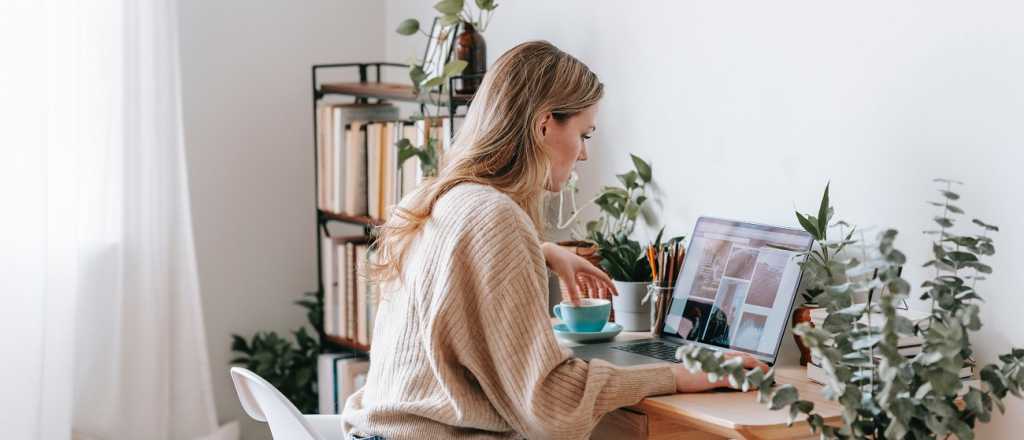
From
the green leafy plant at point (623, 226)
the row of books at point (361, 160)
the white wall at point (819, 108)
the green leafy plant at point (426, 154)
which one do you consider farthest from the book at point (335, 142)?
the green leafy plant at point (623, 226)

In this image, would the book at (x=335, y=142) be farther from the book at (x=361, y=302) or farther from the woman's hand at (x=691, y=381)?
the woman's hand at (x=691, y=381)

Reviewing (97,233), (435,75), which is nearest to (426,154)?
(435,75)

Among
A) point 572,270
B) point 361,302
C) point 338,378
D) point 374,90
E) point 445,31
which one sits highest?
point 445,31

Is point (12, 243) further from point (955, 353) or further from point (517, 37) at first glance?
point (955, 353)

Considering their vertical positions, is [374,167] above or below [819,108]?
below

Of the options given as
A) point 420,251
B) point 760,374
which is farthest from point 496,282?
point 760,374

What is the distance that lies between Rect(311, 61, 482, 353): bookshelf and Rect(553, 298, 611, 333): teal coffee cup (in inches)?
26.9

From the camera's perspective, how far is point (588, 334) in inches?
83.2

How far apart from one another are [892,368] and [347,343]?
1946mm

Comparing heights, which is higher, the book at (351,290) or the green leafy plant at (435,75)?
the green leafy plant at (435,75)

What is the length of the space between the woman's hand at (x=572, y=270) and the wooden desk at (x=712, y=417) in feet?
0.96

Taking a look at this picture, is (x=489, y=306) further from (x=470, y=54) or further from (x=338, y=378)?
(x=338, y=378)

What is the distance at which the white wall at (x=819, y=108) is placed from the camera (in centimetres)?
178

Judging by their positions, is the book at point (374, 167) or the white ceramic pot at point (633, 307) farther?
the book at point (374, 167)
